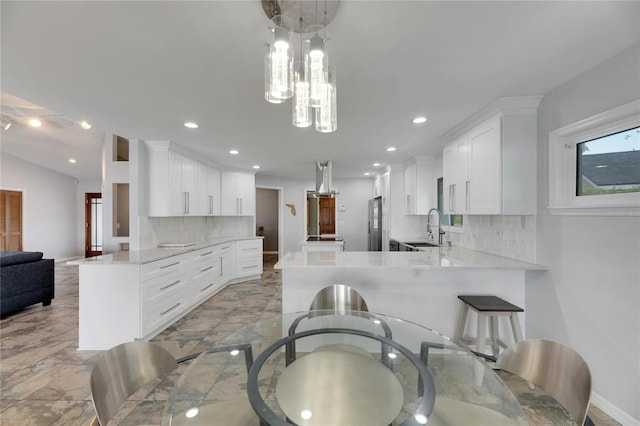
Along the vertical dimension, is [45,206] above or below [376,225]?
above

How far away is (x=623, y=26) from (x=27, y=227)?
429 inches

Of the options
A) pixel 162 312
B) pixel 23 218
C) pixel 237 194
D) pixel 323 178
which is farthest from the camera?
pixel 23 218

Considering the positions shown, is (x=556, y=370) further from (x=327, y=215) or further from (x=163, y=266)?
(x=327, y=215)

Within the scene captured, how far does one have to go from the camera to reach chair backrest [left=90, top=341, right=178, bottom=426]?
42.9 inches

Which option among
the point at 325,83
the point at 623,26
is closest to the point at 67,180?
the point at 325,83

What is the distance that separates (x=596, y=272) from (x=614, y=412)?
90 centimetres

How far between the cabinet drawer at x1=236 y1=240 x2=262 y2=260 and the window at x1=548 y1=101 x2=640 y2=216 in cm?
491

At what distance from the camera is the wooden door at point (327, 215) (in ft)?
25.3

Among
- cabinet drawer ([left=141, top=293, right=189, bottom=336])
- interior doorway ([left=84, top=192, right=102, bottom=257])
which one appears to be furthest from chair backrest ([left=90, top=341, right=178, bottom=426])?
interior doorway ([left=84, top=192, right=102, bottom=257])

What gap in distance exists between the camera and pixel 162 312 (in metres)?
3.21

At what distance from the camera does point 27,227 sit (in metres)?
7.11

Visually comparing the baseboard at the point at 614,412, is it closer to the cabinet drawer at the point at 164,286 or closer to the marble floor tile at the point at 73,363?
the marble floor tile at the point at 73,363

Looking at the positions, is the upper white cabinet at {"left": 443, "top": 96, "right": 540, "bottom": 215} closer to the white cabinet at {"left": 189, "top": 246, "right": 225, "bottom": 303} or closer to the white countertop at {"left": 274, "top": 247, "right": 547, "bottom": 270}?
the white countertop at {"left": 274, "top": 247, "right": 547, "bottom": 270}

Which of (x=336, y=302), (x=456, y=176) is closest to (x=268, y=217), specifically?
(x=456, y=176)
